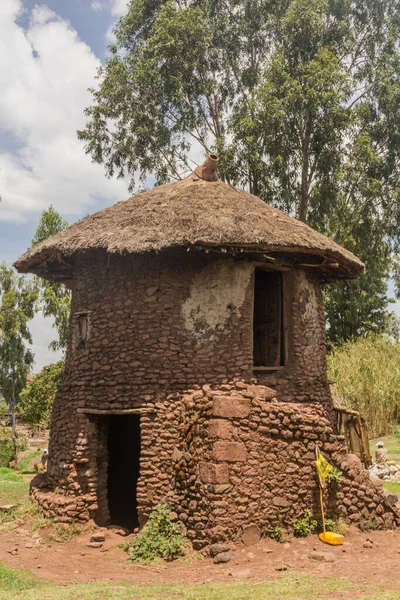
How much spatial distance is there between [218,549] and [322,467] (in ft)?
7.33

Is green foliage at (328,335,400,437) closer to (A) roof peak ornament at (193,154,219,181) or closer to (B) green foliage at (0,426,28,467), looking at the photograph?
(A) roof peak ornament at (193,154,219,181)

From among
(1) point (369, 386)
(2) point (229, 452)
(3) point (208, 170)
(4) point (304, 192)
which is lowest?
(2) point (229, 452)

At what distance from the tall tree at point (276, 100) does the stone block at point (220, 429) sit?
13.2 m

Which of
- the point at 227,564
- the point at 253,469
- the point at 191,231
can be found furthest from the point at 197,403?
the point at 191,231

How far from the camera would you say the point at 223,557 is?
27.8 feet

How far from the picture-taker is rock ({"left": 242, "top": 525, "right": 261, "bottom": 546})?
891 cm

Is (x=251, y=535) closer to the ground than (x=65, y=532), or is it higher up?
higher up

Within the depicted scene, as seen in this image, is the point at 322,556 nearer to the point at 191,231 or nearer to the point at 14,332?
the point at 191,231

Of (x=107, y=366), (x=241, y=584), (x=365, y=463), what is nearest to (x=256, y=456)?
(x=241, y=584)

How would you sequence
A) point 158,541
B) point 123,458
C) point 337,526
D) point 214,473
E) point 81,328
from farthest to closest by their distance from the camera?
point 123,458
point 81,328
point 337,526
point 158,541
point 214,473

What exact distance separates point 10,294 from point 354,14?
2046 centimetres

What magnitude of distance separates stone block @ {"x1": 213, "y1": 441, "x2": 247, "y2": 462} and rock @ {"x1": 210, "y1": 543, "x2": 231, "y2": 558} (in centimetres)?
122

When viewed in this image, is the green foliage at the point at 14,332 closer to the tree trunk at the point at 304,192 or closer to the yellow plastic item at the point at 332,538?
the tree trunk at the point at 304,192

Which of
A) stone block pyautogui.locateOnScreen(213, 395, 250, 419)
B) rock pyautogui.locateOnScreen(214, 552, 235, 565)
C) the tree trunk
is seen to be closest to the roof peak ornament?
stone block pyautogui.locateOnScreen(213, 395, 250, 419)
